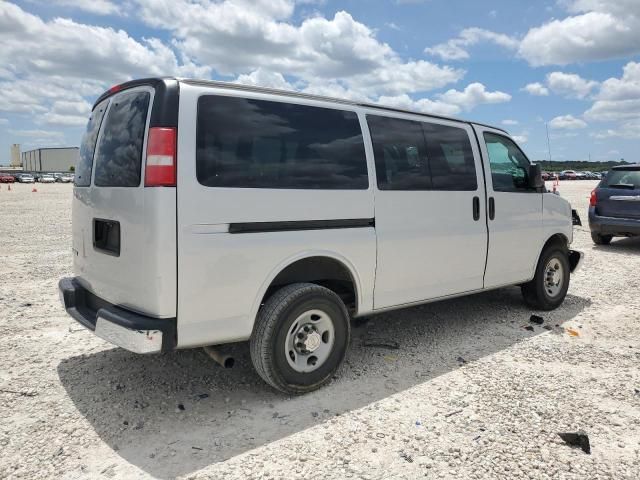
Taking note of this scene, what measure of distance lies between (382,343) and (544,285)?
2442mm

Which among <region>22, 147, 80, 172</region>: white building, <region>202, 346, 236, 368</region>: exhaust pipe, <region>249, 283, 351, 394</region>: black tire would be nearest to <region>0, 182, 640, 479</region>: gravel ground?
<region>249, 283, 351, 394</region>: black tire

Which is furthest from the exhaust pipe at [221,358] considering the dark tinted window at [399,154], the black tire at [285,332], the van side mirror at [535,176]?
the van side mirror at [535,176]

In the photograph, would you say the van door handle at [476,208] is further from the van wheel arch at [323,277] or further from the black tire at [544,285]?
the van wheel arch at [323,277]

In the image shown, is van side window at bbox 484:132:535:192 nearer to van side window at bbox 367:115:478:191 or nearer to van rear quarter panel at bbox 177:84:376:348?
van side window at bbox 367:115:478:191

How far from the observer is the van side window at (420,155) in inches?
169

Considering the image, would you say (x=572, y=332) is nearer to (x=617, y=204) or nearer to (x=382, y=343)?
(x=382, y=343)

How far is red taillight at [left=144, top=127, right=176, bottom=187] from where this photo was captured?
3.12 metres

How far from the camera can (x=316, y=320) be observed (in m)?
3.88

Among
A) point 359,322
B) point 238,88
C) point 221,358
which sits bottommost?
point 359,322

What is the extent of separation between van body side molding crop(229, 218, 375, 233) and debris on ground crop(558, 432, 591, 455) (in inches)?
79.4

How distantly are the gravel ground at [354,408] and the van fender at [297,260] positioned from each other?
74 centimetres

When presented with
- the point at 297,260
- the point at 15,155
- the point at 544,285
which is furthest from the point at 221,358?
the point at 15,155

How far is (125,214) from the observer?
11.0 ft

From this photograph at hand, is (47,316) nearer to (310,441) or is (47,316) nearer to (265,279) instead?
(265,279)
